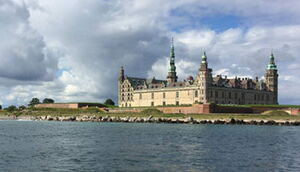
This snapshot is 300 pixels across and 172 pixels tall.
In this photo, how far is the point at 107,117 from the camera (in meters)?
99.3

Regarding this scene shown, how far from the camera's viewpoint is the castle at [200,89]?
123 m

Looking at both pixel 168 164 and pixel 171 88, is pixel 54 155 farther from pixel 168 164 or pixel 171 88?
pixel 171 88

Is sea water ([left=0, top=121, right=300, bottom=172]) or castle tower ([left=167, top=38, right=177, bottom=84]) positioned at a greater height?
castle tower ([left=167, top=38, right=177, bottom=84])

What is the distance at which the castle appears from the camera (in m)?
123

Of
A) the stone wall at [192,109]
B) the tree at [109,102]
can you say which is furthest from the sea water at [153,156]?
the tree at [109,102]

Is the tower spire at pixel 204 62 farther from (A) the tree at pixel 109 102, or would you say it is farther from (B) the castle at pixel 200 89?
(A) the tree at pixel 109 102

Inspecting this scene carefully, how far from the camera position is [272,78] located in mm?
140750

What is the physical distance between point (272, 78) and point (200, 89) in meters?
31.0

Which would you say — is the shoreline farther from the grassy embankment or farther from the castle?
the castle

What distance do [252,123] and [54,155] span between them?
52781 millimetres

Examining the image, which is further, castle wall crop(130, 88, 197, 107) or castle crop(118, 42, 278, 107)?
castle wall crop(130, 88, 197, 107)

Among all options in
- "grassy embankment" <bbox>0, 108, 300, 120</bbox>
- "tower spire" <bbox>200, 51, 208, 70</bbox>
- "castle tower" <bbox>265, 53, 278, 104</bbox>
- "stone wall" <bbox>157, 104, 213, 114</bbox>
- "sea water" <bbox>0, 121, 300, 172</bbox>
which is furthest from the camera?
"castle tower" <bbox>265, 53, 278, 104</bbox>

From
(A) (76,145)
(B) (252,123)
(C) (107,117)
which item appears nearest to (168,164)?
(A) (76,145)

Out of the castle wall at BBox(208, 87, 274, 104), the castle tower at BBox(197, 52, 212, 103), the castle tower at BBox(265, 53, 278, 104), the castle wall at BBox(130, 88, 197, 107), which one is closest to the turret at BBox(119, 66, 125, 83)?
the castle wall at BBox(130, 88, 197, 107)
